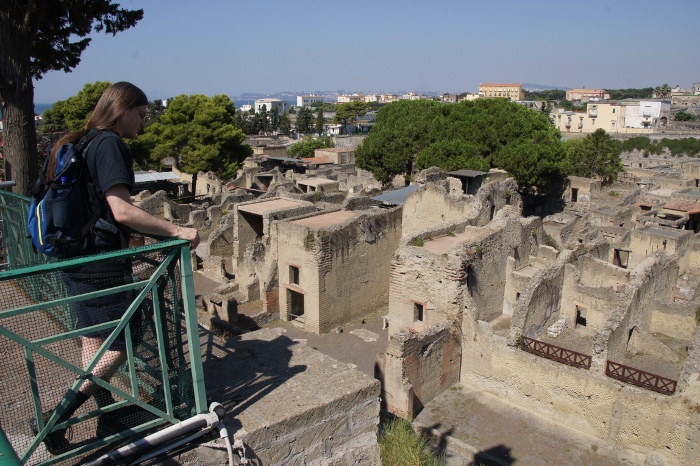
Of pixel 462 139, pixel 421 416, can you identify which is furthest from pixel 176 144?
pixel 421 416

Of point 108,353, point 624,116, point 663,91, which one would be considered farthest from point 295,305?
point 663,91

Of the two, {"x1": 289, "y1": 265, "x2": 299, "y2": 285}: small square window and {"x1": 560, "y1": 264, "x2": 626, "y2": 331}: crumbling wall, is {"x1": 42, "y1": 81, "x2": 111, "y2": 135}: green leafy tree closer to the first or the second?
{"x1": 289, "y1": 265, "x2": 299, "y2": 285}: small square window

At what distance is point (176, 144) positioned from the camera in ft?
114

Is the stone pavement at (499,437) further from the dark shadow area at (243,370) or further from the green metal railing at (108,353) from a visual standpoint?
the green metal railing at (108,353)

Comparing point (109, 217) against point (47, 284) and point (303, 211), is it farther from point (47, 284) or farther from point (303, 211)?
point (303, 211)

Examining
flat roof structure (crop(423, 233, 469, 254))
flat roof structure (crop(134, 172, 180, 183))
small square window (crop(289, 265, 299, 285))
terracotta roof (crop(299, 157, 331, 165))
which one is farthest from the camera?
terracotta roof (crop(299, 157, 331, 165))

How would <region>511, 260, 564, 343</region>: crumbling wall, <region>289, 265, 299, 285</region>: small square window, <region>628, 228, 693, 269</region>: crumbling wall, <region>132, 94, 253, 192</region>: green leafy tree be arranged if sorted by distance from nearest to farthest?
<region>511, 260, 564, 343</region>: crumbling wall < <region>289, 265, 299, 285</region>: small square window < <region>628, 228, 693, 269</region>: crumbling wall < <region>132, 94, 253, 192</region>: green leafy tree

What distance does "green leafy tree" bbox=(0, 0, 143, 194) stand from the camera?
25.1 ft

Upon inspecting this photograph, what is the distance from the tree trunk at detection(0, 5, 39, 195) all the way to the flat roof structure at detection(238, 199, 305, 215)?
1204 centimetres

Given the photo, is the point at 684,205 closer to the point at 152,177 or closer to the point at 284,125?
the point at 152,177

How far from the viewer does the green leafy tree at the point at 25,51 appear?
766cm

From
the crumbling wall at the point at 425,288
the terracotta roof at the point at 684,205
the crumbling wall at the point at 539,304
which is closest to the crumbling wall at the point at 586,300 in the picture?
the crumbling wall at the point at 539,304

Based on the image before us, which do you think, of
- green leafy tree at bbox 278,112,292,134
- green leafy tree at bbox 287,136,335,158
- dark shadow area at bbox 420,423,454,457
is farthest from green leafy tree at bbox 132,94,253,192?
green leafy tree at bbox 278,112,292,134

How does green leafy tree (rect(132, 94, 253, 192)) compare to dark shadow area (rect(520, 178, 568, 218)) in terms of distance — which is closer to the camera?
green leafy tree (rect(132, 94, 253, 192))
